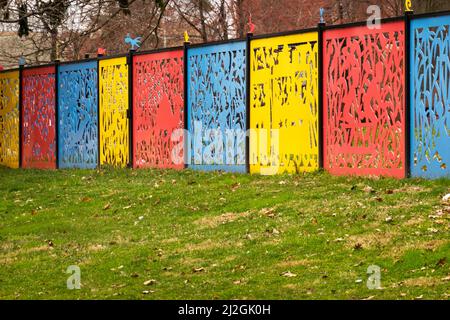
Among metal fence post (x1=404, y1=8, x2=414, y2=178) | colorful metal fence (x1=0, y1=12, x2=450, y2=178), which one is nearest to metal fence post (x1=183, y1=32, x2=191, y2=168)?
colorful metal fence (x1=0, y1=12, x2=450, y2=178)

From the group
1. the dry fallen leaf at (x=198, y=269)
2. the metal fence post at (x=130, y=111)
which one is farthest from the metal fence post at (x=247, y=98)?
the dry fallen leaf at (x=198, y=269)

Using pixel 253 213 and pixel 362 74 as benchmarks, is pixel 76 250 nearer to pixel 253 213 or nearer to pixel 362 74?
pixel 253 213

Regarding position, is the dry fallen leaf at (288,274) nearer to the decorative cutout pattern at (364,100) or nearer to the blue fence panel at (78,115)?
the decorative cutout pattern at (364,100)

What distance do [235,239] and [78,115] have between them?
10135 mm

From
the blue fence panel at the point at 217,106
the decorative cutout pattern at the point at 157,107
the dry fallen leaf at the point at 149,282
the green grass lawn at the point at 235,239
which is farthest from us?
the decorative cutout pattern at the point at 157,107

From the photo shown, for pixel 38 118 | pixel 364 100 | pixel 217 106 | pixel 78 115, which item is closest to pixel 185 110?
pixel 217 106

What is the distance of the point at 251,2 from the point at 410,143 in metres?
25.6

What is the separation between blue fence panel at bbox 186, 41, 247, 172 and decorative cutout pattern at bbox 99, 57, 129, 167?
217cm

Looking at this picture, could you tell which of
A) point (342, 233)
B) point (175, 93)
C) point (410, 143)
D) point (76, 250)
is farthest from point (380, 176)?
point (175, 93)

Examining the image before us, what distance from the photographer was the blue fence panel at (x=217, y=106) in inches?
648

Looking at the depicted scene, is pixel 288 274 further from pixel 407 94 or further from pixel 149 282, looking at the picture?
pixel 407 94

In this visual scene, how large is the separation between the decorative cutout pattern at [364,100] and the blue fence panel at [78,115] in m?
6.88

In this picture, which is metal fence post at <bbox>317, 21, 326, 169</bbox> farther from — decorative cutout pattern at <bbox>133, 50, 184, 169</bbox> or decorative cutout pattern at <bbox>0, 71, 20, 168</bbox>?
decorative cutout pattern at <bbox>0, 71, 20, 168</bbox>

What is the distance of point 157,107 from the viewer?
18.5m
